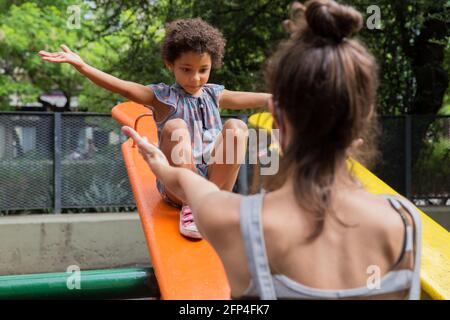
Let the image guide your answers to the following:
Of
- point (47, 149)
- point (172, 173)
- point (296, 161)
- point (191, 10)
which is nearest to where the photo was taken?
point (296, 161)

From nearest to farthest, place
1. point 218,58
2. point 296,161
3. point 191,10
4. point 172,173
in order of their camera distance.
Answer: point 296,161 < point 172,173 < point 218,58 < point 191,10

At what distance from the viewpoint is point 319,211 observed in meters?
0.98

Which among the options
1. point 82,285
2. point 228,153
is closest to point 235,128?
point 228,153

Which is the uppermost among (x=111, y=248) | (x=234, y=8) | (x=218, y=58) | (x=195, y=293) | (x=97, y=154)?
(x=234, y=8)

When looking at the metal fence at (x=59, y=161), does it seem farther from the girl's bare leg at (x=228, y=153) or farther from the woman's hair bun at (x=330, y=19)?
the woman's hair bun at (x=330, y=19)

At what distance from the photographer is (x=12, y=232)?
5.01 m

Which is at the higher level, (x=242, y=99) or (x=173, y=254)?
(x=242, y=99)

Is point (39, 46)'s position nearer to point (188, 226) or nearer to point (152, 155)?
point (188, 226)

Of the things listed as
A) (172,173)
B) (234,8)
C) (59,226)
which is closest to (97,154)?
(59,226)

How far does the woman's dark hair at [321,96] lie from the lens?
98 cm

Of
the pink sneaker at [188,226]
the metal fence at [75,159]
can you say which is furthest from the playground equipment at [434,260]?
the metal fence at [75,159]

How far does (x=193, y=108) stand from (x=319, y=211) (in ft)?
5.18
